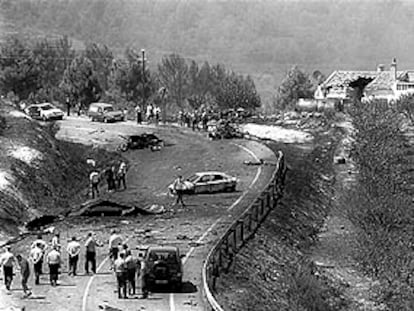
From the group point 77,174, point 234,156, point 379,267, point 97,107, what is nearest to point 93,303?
point 379,267

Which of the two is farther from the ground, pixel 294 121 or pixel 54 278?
pixel 54 278

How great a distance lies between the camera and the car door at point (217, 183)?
55.0 m

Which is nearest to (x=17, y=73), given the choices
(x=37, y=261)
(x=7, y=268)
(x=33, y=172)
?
(x=33, y=172)

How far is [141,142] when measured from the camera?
73.4 m

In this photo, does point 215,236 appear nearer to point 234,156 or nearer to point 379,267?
point 379,267

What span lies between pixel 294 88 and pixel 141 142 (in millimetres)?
94326

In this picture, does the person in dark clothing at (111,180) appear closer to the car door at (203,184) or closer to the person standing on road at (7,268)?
the car door at (203,184)

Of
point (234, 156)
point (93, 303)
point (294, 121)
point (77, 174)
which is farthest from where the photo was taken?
point (294, 121)

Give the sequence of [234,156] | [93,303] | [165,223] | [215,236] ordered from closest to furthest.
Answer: [93,303] < [215,236] < [165,223] < [234,156]

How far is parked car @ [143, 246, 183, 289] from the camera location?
33.1 m

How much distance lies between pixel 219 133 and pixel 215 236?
1457 inches

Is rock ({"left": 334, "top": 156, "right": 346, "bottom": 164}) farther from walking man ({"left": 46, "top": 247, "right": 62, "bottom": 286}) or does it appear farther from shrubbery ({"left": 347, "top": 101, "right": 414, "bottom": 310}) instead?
walking man ({"left": 46, "top": 247, "right": 62, "bottom": 286})

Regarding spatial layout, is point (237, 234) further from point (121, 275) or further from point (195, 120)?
point (195, 120)

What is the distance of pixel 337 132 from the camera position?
97.4 meters
